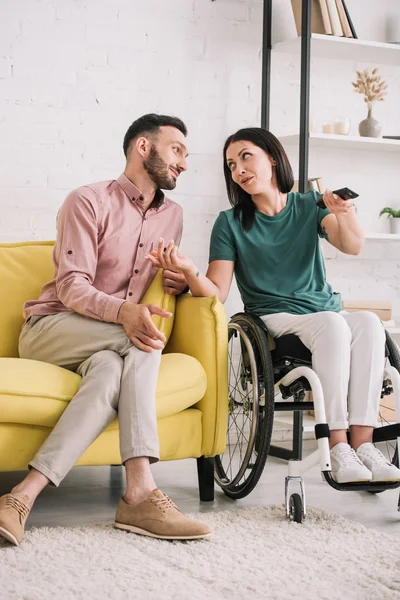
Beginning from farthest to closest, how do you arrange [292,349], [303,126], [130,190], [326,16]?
[326,16], [303,126], [130,190], [292,349]

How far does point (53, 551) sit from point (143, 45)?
7.53 feet

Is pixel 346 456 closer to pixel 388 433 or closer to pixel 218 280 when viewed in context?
pixel 388 433

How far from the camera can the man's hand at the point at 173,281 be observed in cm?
254

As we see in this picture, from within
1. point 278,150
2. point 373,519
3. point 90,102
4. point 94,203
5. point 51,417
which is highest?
point 90,102

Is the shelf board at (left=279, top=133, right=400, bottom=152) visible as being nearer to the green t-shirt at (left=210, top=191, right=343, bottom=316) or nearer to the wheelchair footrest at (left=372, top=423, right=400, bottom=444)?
the green t-shirt at (left=210, top=191, right=343, bottom=316)

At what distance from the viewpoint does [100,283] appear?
2.53 m

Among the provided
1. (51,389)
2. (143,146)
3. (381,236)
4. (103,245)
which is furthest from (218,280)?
(381,236)

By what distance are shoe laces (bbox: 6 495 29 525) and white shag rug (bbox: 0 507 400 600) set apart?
0.06 m

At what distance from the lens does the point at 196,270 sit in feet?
8.14

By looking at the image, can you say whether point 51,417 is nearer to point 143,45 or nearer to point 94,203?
point 94,203

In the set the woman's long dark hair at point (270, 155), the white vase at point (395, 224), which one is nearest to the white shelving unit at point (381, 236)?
the white vase at point (395, 224)

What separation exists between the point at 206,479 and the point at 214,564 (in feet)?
2.32

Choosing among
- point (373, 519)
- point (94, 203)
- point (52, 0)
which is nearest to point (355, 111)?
point (52, 0)

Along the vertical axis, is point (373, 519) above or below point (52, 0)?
below
